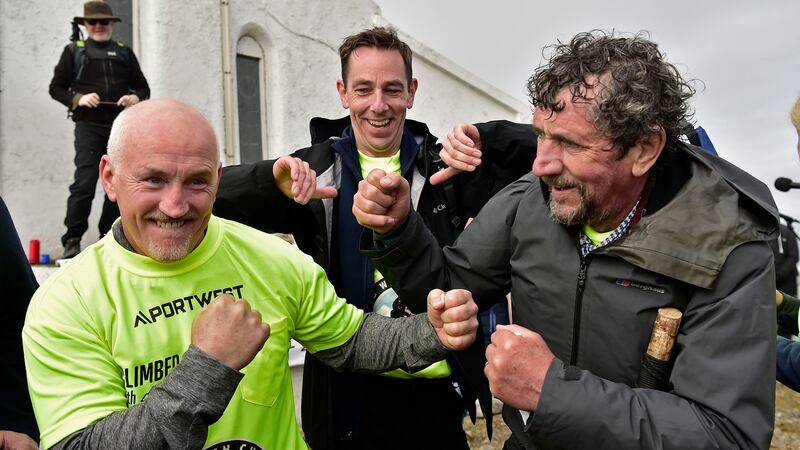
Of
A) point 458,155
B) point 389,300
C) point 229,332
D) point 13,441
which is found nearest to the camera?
point 229,332

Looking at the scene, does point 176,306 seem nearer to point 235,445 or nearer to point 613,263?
point 235,445

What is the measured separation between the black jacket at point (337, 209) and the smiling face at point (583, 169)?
945mm

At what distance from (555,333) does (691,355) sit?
44 centimetres

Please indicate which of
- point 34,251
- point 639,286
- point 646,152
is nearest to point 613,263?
point 639,286

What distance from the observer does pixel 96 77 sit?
22.4ft

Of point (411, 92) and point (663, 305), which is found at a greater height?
point (411, 92)

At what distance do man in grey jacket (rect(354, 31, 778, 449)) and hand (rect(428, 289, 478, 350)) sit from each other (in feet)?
0.65

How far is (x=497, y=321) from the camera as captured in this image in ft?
15.8

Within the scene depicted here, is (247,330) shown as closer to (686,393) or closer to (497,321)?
(686,393)

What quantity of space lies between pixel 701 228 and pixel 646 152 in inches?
13.0

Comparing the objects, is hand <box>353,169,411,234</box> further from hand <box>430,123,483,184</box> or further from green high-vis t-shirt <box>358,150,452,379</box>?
hand <box>430,123,483,184</box>

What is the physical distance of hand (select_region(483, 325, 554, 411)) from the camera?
1.76m

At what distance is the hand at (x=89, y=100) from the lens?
6430 mm

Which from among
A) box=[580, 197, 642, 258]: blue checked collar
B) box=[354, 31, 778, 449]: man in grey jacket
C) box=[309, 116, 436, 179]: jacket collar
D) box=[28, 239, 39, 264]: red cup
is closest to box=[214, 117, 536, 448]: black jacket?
box=[309, 116, 436, 179]: jacket collar
